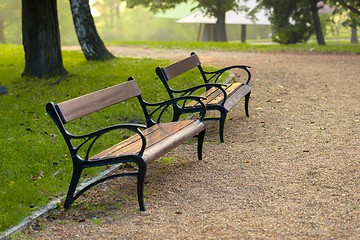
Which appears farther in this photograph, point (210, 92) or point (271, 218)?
point (210, 92)

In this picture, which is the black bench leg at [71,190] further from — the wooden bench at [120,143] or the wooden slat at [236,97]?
the wooden slat at [236,97]

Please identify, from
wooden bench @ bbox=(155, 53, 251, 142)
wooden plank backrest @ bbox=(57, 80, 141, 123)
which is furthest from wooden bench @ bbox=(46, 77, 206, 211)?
wooden bench @ bbox=(155, 53, 251, 142)

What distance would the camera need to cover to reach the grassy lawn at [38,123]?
20.8 feet

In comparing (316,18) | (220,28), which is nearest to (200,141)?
(316,18)

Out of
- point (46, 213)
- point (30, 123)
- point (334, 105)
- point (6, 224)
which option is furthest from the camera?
point (334, 105)

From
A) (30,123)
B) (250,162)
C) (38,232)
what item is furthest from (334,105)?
(38,232)

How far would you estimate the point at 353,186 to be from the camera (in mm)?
6609

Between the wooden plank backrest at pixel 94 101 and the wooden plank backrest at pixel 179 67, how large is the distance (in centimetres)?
139

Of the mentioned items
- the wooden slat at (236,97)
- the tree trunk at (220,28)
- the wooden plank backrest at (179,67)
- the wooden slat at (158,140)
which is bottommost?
the tree trunk at (220,28)

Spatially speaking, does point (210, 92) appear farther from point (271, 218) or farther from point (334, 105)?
point (271, 218)

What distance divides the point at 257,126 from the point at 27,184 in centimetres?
409

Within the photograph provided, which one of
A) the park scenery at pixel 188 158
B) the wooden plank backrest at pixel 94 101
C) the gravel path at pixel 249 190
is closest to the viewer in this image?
the gravel path at pixel 249 190

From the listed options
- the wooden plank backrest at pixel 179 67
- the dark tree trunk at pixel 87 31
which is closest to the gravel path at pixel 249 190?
the wooden plank backrest at pixel 179 67

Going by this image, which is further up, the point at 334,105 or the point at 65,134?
the point at 65,134
